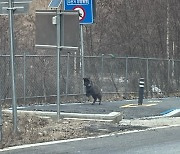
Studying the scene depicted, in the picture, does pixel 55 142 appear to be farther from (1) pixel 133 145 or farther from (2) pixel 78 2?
(2) pixel 78 2

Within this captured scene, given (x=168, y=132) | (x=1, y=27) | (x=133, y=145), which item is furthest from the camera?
(x=1, y=27)

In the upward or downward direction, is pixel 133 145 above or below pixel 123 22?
below

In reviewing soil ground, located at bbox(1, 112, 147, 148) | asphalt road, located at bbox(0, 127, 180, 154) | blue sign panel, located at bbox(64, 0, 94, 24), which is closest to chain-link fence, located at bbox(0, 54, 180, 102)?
blue sign panel, located at bbox(64, 0, 94, 24)

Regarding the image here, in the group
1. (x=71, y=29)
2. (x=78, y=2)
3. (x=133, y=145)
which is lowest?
(x=133, y=145)

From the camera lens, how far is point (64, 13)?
13000 mm

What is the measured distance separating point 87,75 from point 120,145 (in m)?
11.1

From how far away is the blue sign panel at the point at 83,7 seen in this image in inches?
720

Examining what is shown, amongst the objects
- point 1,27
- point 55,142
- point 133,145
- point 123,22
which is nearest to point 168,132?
point 133,145

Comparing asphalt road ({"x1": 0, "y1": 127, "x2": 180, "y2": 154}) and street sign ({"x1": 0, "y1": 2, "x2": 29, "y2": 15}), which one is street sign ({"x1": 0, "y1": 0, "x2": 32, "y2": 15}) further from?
asphalt road ({"x1": 0, "y1": 127, "x2": 180, "y2": 154})

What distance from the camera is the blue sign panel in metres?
18.3

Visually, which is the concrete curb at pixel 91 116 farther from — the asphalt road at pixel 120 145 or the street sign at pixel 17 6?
the street sign at pixel 17 6

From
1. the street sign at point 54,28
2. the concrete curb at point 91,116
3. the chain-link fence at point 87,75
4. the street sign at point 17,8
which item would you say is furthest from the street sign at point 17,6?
the chain-link fence at point 87,75

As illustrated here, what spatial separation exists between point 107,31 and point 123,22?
1.20 metres

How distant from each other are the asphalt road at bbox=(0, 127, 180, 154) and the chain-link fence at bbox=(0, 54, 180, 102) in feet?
24.6
